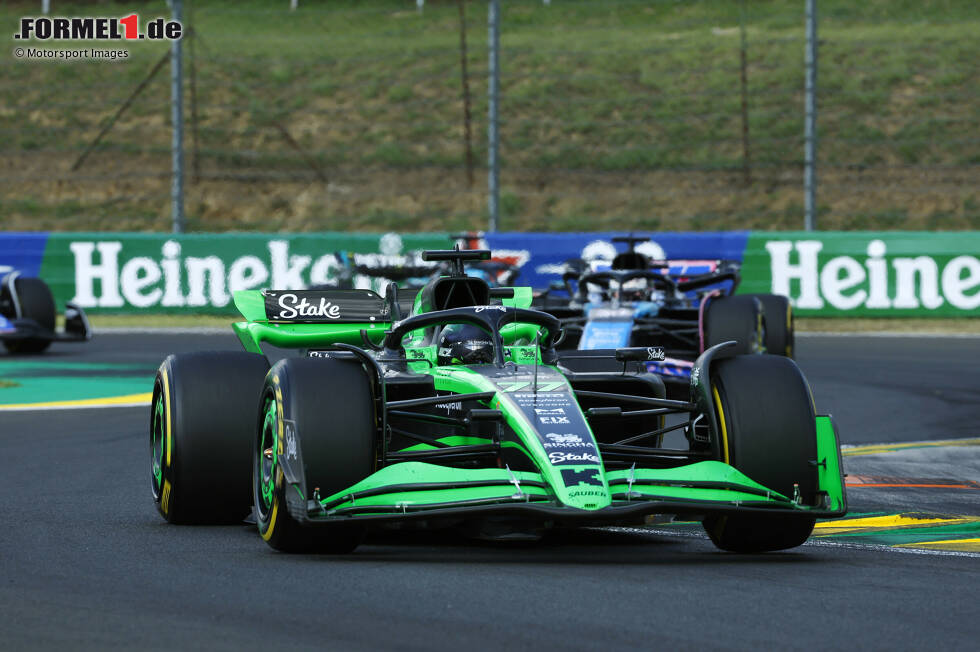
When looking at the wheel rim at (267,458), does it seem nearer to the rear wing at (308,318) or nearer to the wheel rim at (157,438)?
the wheel rim at (157,438)

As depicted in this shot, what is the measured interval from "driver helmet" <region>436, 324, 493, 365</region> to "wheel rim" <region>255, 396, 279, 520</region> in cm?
96

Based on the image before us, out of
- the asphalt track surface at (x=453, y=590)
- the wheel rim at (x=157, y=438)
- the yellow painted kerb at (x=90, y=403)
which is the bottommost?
the yellow painted kerb at (x=90, y=403)

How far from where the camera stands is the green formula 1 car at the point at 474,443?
250 inches

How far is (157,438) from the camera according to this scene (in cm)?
812

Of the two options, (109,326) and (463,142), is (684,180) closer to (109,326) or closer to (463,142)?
(463,142)

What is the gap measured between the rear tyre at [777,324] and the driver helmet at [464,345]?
812 centimetres

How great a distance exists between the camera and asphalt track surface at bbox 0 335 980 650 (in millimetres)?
5055

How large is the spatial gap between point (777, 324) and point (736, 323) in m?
0.94

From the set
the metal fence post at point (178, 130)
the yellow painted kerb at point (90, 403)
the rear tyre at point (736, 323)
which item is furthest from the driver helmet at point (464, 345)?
the metal fence post at point (178, 130)

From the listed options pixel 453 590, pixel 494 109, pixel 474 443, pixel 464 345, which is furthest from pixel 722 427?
pixel 494 109

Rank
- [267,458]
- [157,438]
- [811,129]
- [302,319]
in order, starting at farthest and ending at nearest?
[811,129] < [302,319] < [157,438] < [267,458]

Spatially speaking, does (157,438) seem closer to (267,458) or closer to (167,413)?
(167,413)

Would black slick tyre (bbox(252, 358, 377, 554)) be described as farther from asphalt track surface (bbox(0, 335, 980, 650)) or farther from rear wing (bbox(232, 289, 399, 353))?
rear wing (bbox(232, 289, 399, 353))

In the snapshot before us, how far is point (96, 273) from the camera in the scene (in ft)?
75.2
